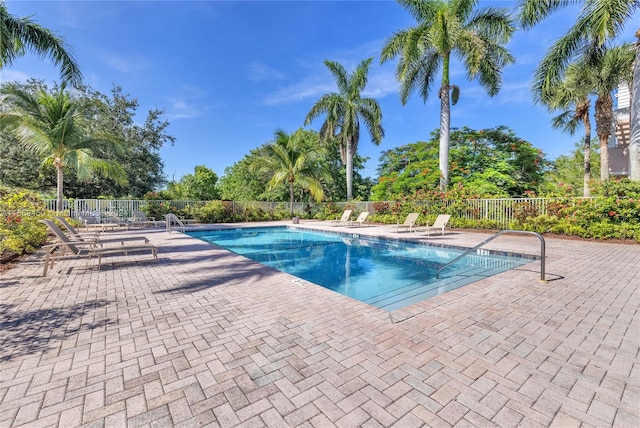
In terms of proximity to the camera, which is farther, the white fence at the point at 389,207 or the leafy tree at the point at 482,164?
the leafy tree at the point at 482,164

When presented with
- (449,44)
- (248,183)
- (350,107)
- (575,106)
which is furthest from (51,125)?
(575,106)

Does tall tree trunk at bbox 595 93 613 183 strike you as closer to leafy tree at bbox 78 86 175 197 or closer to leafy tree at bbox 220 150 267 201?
leafy tree at bbox 220 150 267 201

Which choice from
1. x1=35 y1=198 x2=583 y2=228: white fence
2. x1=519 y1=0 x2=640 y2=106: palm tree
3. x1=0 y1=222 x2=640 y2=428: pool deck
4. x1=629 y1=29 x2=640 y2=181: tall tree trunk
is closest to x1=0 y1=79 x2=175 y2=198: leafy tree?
x1=35 y1=198 x2=583 y2=228: white fence

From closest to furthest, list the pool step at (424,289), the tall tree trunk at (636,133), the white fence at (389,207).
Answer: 1. the pool step at (424,289)
2. the tall tree trunk at (636,133)
3. the white fence at (389,207)

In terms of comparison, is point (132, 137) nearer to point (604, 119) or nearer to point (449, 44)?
point (449, 44)

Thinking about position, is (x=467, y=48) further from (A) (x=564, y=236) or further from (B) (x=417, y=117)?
(A) (x=564, y=236)

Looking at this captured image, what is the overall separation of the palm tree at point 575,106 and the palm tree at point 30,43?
20.5 metres

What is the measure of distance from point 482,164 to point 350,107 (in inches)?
446

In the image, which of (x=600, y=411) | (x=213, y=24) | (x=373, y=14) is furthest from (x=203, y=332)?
(x=373, y=14)

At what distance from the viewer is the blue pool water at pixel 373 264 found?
224 inches

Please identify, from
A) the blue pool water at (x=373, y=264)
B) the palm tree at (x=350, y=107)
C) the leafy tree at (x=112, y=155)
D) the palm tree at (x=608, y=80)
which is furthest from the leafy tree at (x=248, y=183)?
the palm tree at (x=608, y=80)

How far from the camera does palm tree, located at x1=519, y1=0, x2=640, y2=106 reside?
895 centimetres

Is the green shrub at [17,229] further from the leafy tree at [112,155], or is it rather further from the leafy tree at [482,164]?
the leafy tree at [482,164]

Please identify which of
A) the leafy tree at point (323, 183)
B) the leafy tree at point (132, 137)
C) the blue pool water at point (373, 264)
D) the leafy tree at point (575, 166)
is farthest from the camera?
the leafy tree at point (575, 166)
